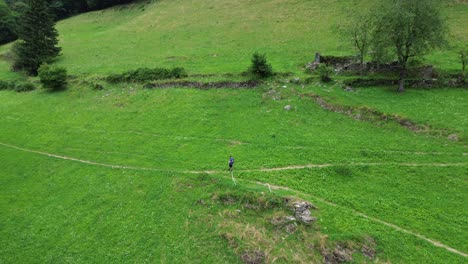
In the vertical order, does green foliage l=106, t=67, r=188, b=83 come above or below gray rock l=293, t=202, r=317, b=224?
above

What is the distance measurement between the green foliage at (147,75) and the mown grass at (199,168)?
18.7ft

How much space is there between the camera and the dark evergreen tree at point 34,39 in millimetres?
76562

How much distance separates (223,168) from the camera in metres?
39.1

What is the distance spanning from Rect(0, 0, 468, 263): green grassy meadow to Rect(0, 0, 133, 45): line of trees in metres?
57.0

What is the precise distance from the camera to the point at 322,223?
1211 inches

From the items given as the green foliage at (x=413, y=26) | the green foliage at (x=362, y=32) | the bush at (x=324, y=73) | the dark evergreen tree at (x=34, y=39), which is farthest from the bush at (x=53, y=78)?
the green foliage at (x=413, y=26)

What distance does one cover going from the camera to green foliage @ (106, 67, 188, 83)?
2475 inches

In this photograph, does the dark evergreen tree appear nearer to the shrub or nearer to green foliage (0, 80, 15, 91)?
green foliage (0, 80, 15, 91)

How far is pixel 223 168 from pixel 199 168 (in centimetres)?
300

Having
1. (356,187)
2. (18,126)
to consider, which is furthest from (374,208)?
(18,126)

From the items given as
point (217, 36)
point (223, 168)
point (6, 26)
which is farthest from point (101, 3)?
point (223, 168)

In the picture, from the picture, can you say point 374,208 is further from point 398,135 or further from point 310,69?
point 310,69

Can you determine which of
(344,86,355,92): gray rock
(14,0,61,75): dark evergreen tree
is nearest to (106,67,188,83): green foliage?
(14,0,61,75): dark evergreen tree

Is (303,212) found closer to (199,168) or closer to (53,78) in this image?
(199,168)
